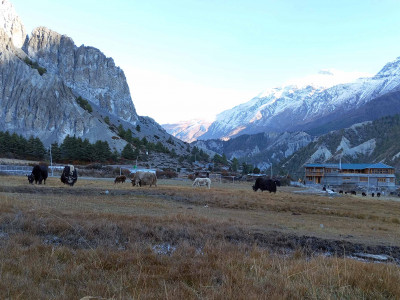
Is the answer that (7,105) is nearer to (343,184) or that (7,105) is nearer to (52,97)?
(52,97)

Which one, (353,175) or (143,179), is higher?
(143,179)

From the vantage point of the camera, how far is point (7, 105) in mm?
155875

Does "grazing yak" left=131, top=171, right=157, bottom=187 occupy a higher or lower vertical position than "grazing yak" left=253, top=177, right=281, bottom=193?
higher

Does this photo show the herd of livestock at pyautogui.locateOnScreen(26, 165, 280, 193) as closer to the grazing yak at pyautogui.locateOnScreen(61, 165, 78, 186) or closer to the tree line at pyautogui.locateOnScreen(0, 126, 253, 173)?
the grazing yak at pyautogui.locateOnScreen(61, 165, 78, 186)

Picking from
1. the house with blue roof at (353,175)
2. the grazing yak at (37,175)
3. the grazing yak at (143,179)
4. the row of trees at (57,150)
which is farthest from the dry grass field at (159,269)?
the house with blue roof at (353,175)

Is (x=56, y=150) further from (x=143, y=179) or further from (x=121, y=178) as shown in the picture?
(x=143, y=179)

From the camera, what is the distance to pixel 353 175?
11719 cm

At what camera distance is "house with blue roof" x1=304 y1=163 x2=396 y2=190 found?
372ft

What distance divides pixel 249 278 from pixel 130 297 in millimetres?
1966

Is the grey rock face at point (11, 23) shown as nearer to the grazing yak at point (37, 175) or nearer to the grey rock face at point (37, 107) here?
the grey rock face at point (37, 107)

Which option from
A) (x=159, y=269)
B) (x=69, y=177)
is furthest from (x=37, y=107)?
(x=159, y=269)

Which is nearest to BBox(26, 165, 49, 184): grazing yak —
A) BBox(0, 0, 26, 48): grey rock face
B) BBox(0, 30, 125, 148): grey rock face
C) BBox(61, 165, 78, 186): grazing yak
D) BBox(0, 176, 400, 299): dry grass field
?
BBox(61, 165, 78, 186): grazing yak

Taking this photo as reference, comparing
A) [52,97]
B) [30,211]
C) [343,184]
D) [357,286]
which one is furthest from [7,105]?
[357,286]

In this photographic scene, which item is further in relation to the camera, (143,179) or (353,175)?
(353,175)
